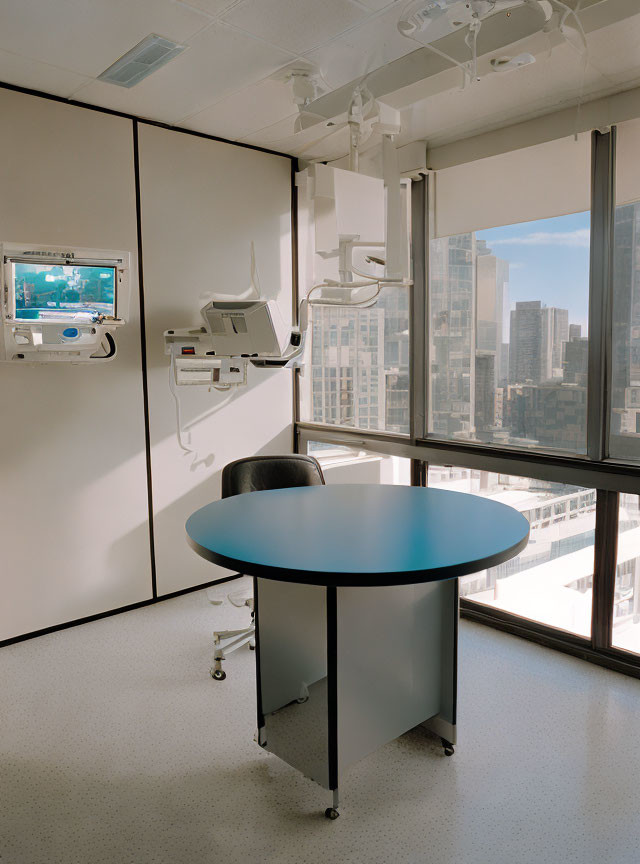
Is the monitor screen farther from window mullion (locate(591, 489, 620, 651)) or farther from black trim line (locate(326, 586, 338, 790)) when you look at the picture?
window mullion (locate(591, 489, 620, 651))

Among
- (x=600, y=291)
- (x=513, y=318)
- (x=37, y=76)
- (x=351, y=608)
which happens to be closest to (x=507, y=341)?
(x=513, y=318)

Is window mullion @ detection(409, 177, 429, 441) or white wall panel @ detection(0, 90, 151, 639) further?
window mullion @ detection(409, 177, 429, 441)

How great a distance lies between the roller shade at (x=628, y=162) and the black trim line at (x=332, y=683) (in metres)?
2.41

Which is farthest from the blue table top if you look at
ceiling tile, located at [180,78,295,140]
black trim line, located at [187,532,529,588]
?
ceiling tile, located at [180,78,295,140]

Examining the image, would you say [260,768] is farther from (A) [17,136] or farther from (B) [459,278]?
(A) [17,136]

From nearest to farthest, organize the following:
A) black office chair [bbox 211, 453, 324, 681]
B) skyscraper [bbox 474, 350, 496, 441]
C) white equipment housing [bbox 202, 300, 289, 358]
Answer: black office chair [bbox 211, 453, 324, 681]
white equipment housing [bbox 202, 300, 289, 358]
skyscraper [bbox 474, 350, 496, 441]

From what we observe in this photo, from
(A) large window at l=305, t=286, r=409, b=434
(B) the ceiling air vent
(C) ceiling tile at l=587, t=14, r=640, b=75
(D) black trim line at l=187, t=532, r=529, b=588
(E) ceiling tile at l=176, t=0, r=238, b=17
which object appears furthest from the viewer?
(A) large window at l=305, t=286, r=409, b=434

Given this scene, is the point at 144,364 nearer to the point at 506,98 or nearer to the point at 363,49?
the point at 363,49

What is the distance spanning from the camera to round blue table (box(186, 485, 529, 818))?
6.56 feet

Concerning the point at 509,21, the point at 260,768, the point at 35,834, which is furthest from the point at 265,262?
the point at 35,834

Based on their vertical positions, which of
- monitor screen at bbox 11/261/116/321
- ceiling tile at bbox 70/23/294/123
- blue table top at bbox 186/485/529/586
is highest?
ceiling tile at bbox 70/23/294/123

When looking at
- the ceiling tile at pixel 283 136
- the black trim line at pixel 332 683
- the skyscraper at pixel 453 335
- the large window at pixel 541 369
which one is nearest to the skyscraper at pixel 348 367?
the large window at pixel 541 369

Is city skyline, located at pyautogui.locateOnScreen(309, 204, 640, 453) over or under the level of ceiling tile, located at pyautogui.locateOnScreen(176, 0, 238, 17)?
under

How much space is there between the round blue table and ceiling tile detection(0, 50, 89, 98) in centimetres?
227
